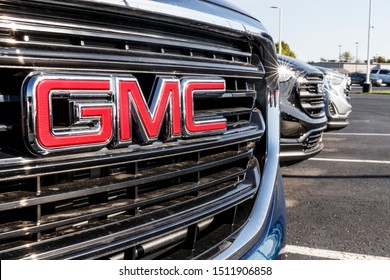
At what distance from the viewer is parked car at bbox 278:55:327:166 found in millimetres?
3654

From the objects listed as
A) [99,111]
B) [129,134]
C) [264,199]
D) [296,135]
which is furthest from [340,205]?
[99,111]

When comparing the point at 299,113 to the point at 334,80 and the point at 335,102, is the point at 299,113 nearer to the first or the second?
the point at 335,102

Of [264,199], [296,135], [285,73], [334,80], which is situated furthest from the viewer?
[334,80]

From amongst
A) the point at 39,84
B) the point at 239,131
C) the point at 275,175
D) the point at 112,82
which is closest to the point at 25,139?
the point at 39,84

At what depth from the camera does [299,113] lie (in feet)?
12.7

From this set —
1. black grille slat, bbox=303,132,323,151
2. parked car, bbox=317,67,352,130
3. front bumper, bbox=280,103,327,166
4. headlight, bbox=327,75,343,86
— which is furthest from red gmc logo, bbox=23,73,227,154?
headlight, bbox=327,75,343,86

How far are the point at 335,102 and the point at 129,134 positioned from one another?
5.55 m

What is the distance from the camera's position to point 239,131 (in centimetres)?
176

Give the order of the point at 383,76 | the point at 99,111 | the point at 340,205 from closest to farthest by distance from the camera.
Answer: the point at 99,111 < the point at 340,205 < the point at 383,76

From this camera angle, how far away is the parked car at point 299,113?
144 inches

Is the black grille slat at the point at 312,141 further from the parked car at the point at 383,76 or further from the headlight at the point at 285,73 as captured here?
the parked car at the point at 383,76

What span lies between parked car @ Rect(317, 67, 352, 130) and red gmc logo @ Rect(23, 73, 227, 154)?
519cm

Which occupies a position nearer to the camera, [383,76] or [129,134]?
[129,134]

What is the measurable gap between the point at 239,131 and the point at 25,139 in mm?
914
